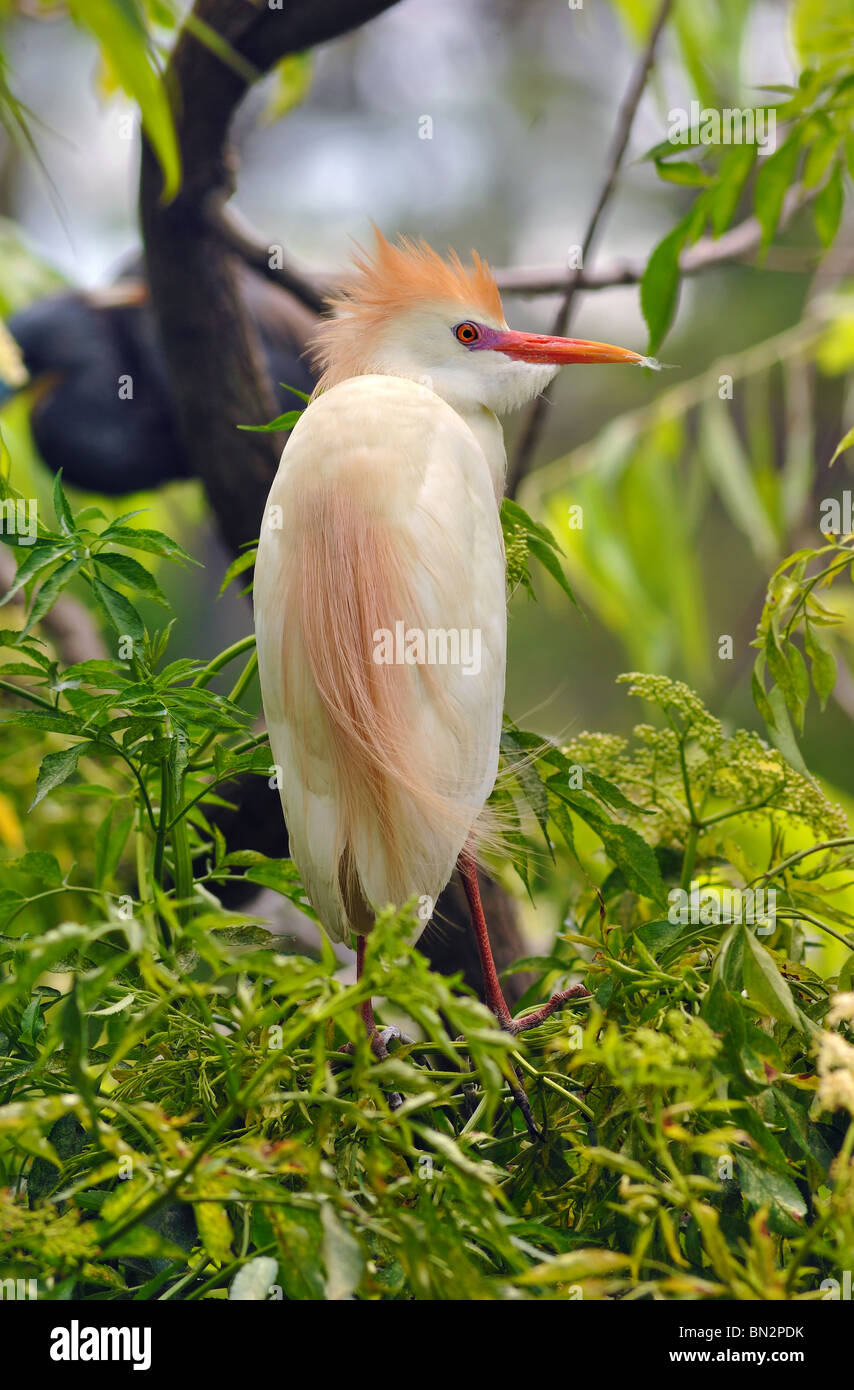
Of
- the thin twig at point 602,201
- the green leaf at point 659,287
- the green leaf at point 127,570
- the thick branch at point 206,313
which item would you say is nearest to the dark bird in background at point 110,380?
the thick branch at point 206,313

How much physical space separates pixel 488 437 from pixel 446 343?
71mm

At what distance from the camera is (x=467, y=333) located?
738 mm

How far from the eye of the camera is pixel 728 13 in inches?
52.0

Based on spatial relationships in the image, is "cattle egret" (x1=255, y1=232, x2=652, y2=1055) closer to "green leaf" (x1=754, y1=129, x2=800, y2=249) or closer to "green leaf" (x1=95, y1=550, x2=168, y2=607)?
"green leaf" (x1=95, y1=550, x2=168, y2=607)

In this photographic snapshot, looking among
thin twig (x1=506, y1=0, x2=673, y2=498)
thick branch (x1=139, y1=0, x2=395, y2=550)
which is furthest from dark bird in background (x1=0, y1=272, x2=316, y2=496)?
thin twig (x1=506, y1=0, x2=673, y2=498)

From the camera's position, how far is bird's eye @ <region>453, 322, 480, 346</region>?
74cm

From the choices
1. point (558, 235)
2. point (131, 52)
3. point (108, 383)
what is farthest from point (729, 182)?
point (558, 235)

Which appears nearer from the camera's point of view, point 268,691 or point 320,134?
point 268,691

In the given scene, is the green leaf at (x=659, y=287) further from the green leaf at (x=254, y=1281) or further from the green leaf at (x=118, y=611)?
the green leaf at (x=254, y=1281)

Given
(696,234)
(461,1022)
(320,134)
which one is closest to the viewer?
(461,1022)

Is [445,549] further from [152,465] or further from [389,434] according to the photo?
[152,465]
